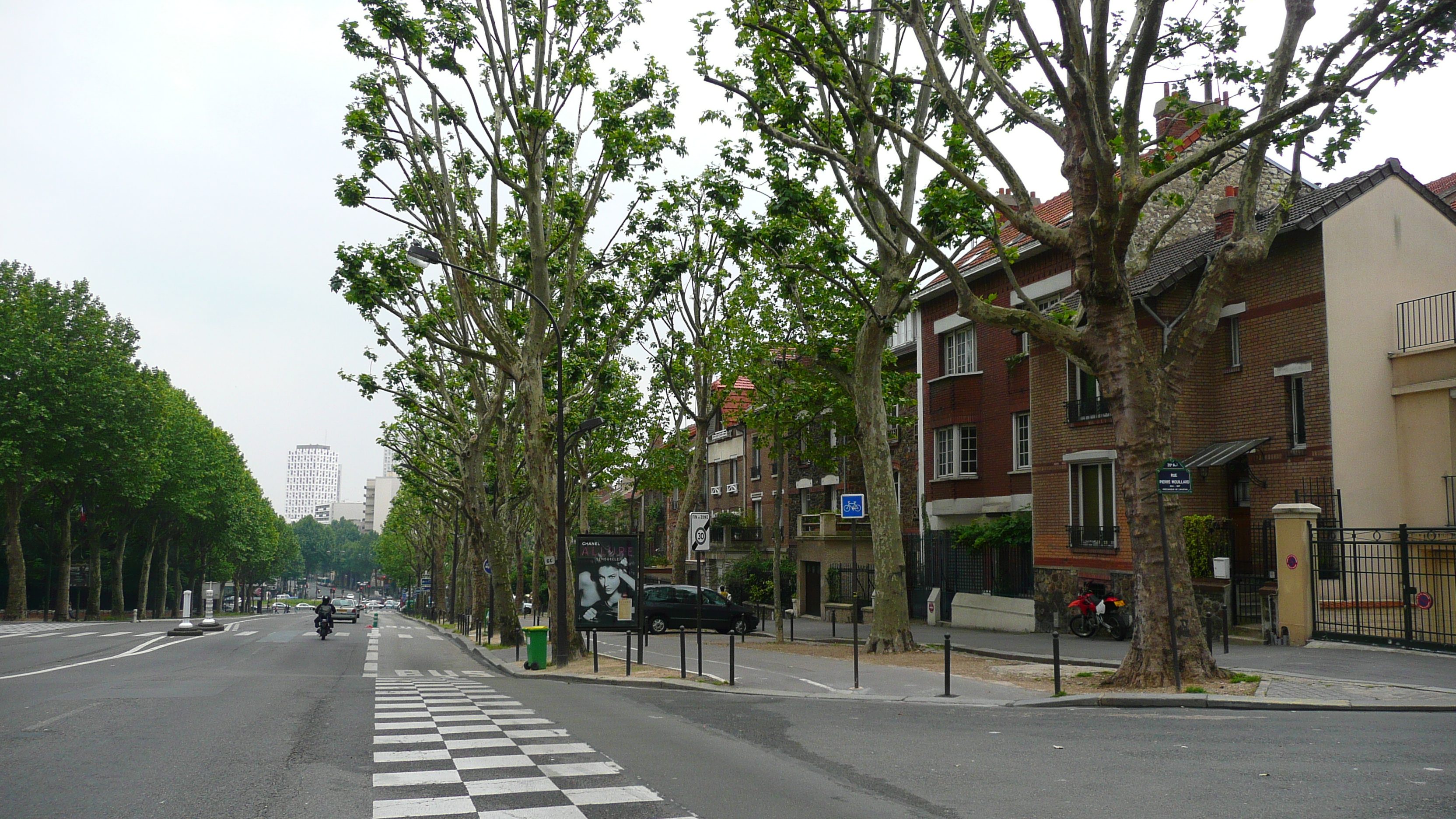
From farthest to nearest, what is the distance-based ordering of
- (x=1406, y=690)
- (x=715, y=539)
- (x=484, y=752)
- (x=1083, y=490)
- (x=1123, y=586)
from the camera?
1. (x=715, y=539)
2. (x=1083, y=490)
3. (x=1123, y=586)
4. (x=1406, y=690)
5. (x=484, y=752)

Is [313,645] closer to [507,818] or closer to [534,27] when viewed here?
[534,27]

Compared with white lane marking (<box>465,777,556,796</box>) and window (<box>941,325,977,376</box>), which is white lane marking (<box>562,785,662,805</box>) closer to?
white lane marking (<box>465,777,556,796</box>)

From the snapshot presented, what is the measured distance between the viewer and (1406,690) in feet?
40.1

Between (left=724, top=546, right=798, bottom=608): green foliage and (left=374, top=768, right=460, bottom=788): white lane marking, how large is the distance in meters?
32.6

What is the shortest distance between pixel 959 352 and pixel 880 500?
1341cm

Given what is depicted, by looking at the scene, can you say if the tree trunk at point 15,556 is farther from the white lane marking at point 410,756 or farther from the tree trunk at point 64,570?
the white lane marking at point 410,756

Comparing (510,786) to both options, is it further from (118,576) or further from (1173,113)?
(118,576)

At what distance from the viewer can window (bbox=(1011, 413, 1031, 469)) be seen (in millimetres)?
29562

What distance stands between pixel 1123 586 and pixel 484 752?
17.8 m

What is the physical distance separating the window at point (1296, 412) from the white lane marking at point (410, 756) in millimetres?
18299

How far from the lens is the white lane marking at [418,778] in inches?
293

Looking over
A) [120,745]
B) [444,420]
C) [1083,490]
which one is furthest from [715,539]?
[120,745]

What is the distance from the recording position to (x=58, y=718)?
36.3ft

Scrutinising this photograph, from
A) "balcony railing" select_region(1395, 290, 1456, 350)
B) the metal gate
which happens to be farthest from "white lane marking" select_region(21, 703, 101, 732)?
"balcony railing" select_region(1395, 290, 1456, 350)
